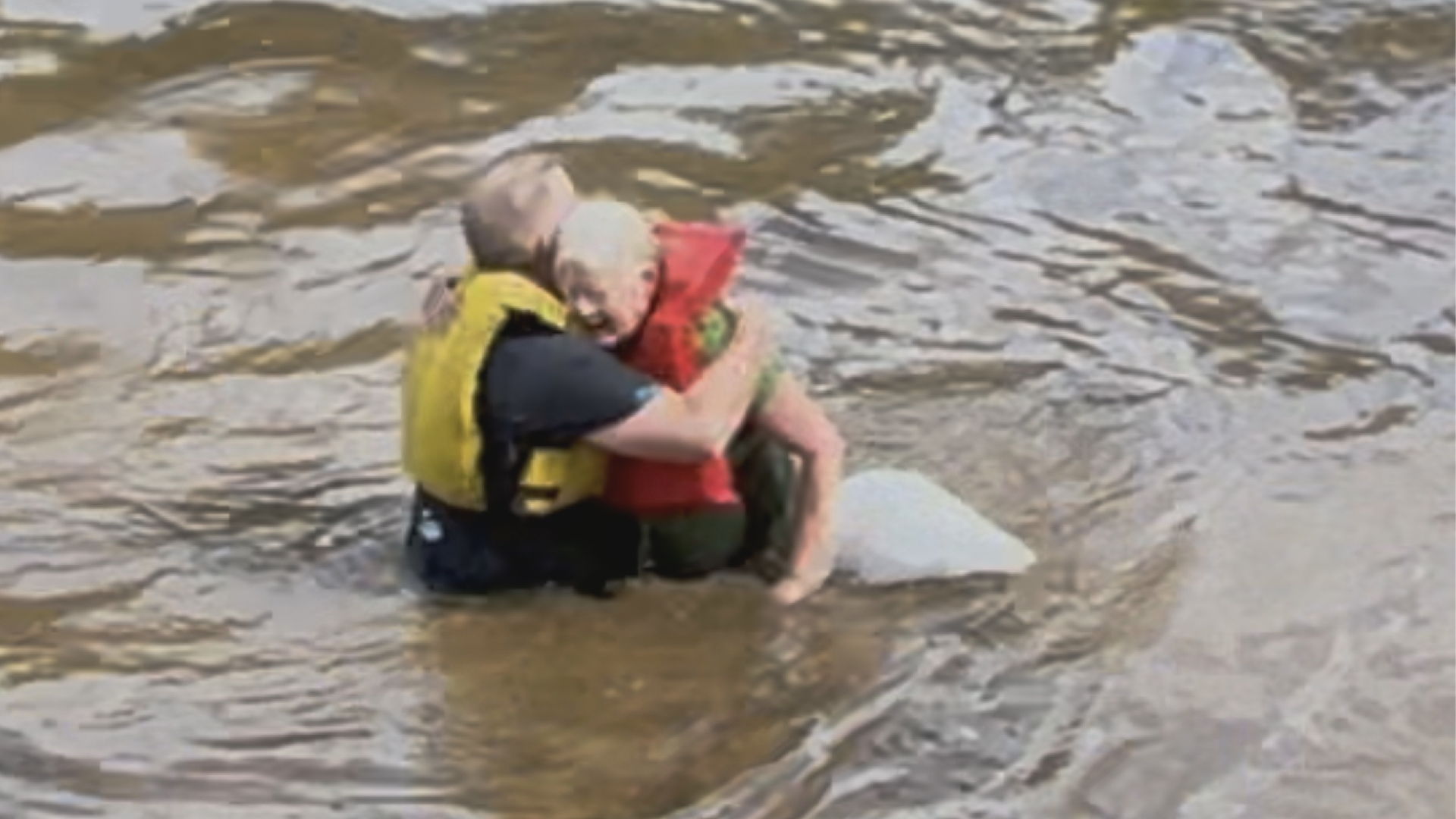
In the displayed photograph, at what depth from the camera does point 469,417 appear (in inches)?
207

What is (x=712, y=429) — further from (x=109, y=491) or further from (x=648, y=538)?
(x=109, y=491)

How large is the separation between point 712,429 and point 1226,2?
14.1 feet

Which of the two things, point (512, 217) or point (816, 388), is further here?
point (816, 388)

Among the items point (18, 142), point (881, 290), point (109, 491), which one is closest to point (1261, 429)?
point (881, 290)

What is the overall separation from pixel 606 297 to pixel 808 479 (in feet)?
1.82

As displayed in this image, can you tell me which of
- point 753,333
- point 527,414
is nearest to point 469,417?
point 527,414

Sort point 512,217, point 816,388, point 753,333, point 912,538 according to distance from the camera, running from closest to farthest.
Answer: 1. point 512,217
2. point 753,333
3. point 912,538
4. point 816,388

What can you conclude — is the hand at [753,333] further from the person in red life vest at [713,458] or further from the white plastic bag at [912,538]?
the white plastic bag at [912,538]

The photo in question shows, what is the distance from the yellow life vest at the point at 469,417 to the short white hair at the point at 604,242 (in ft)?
0.29

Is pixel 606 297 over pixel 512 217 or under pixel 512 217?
under

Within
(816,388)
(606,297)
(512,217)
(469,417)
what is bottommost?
(816,388)

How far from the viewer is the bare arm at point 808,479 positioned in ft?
17.7

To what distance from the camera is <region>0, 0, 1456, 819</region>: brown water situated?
5137 millimetres

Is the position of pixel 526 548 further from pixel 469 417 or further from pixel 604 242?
pixel 604 242
